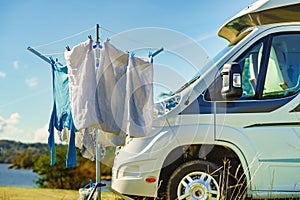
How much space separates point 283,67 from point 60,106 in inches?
101

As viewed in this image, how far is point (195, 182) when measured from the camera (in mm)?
4648

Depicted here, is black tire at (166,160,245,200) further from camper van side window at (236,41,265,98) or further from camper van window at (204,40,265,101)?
camper van side window at (236,41,265,98)

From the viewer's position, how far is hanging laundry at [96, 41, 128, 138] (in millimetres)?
4133

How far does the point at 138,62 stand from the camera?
441 centimetres

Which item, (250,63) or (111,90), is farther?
(250,63)

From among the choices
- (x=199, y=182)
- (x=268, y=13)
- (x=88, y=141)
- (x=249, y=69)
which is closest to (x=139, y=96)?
(x=88, y=141)

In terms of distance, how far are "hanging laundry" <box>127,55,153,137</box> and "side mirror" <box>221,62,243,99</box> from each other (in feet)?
2.70

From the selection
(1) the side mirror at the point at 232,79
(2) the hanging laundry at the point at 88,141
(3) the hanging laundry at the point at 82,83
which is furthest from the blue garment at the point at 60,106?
(1) the side mirror at the point at 232,79

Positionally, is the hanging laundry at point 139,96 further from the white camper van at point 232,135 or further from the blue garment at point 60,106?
the blue garment at point 60,106

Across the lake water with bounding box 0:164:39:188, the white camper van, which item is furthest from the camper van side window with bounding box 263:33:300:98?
the lake water with bounding box 0:164:39:188

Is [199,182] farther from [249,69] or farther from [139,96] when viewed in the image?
[249,69]

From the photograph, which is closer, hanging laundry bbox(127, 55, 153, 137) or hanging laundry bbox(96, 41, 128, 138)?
hanging laundry bbox(96, 41, 128, 138)

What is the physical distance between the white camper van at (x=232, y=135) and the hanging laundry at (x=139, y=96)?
53 centimetres

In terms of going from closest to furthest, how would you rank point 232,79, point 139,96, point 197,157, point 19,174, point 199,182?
point 139,96
point 232,79
point 199,182
point 197,157
point 19,174
